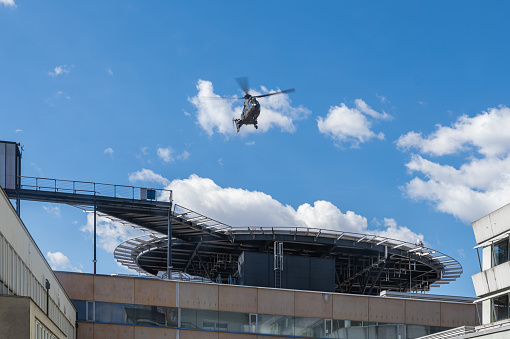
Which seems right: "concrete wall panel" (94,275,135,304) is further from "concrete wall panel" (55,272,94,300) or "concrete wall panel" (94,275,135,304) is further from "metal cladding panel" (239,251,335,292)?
"metal cladding panel" (239,251,335,292)

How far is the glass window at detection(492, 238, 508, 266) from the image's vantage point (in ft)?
123

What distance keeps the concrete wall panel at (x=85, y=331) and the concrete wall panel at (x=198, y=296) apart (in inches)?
227

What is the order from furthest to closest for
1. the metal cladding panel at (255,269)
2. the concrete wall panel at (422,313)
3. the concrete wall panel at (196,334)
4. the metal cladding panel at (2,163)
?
1. the metal cladding panel at (255,269)
2. the metal cladding panel at (2,163)
3. the concrete wall panel at (422,313)
4. the concrete wall panel at (196,334)

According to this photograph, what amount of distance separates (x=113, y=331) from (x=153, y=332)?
2492 millimetres

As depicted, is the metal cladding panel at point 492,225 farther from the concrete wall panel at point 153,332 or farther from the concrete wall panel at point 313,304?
the concrete wall panel at point 153,332

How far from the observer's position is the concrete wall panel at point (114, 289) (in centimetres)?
5175

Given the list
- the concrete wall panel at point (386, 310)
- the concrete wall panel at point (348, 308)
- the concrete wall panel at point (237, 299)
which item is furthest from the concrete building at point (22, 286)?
the concrete wall panel at point (386, 310)

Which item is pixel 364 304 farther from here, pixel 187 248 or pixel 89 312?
pixel 187 248

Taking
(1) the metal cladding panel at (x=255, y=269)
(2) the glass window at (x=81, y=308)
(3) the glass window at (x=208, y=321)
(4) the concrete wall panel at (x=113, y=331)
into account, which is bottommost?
(4) the concrete wall panel at (x=113, y=331)

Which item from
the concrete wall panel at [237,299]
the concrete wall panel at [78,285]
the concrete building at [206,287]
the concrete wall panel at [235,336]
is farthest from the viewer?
the concrete wall panel at [237,299]

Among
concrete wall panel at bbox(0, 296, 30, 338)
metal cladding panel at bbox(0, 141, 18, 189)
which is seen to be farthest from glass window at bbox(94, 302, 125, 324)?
concrete wall panel at bbox(0, 296, 30, 338)

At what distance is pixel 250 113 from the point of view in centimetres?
7369

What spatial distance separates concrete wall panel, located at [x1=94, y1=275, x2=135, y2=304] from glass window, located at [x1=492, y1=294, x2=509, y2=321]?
23413mm

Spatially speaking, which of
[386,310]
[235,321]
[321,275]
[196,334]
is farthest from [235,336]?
[321,275]
